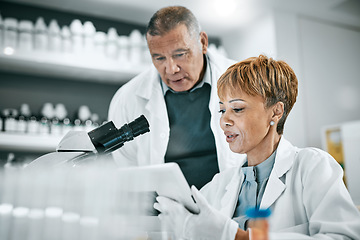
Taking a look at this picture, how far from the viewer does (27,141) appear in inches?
88.2

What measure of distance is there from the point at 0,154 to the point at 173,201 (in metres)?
1.96

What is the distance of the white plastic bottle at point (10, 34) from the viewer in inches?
89.7

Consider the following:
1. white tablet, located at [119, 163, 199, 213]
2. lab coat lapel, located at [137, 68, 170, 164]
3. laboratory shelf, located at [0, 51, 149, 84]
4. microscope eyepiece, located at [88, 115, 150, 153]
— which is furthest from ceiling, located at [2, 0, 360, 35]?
white tablet, located at [119, 163, 199, 213]

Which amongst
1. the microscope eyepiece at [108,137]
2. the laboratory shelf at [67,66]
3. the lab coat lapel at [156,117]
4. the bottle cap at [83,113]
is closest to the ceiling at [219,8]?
the laboratory shelf at [67,66]

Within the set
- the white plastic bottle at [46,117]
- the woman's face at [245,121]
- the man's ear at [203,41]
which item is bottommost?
the woman's face at [245,121]

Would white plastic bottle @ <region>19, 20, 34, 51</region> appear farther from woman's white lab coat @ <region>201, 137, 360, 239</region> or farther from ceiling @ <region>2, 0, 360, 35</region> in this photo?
woman's white lab coat @ <region>201, 137, 360, 239</region>

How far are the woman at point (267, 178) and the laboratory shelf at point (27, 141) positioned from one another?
137 centimetres

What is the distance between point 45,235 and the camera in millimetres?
624

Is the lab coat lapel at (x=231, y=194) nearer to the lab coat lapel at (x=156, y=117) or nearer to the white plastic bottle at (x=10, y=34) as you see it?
the lab coat lapel at (x=156, y=117)

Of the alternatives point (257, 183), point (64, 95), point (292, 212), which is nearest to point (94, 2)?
point (64, 95)

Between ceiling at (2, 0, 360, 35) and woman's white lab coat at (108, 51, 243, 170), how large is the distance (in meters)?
1.09

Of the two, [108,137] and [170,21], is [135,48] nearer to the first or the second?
[170,21]

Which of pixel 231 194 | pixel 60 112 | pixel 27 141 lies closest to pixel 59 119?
pixel 60 112

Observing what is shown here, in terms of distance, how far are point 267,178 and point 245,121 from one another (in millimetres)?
192
